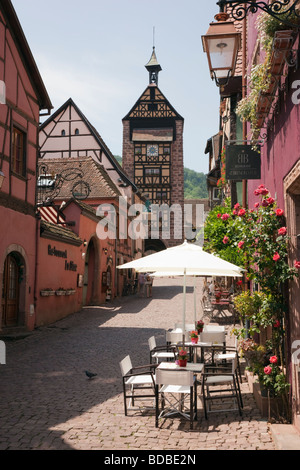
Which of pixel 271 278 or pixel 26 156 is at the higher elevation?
pixel 26 156

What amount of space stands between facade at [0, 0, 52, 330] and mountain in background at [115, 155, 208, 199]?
276 ft

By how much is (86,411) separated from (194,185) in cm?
10149

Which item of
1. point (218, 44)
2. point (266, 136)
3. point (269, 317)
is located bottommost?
point (269, 317)

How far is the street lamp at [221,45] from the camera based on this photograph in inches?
237

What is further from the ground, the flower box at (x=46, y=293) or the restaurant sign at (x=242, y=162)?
the restaurant sign at (x=242, y=162)

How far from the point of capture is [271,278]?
561cm

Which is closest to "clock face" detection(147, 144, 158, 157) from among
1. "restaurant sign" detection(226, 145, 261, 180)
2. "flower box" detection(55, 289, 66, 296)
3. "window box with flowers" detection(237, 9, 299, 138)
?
"flower box" detection(55, 289, 66, 296)

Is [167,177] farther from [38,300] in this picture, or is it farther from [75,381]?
[75,381]

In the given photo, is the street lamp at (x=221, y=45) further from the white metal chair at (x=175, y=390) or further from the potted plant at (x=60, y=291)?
the potted plant at (x=60, y=291)

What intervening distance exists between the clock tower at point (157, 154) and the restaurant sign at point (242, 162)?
122ft

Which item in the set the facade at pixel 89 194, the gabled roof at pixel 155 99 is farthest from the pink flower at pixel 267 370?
the gabled roof at pixel 155 99

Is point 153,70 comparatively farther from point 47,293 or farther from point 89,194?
point 47,293
